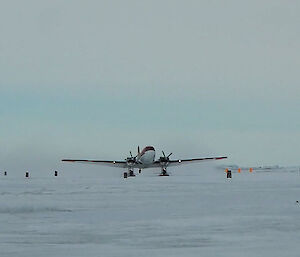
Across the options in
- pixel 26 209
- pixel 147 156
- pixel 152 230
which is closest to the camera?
pixel 152 230

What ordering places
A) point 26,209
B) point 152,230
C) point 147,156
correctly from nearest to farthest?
point 152,230 → point 26,209 → point 147,156

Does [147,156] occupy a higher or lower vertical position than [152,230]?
higher

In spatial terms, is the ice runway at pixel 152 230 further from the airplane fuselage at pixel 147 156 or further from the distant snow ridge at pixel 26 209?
the airplane fuselage at pixel 147 156

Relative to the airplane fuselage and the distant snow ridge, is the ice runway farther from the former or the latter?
the airplane fuselage

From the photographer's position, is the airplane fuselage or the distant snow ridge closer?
the distant snow ridge

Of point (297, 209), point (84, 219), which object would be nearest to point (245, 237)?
point (84, 219)

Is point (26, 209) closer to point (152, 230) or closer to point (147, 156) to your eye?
point (152, 230)

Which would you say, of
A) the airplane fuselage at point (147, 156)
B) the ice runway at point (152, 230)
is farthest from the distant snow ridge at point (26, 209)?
the airplane fuselage at point (147, 156)

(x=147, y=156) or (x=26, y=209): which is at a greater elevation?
(x=147, y=156)

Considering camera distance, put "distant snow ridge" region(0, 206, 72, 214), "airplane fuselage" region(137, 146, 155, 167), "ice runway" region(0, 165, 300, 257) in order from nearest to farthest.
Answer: "ice runway" region(0, 165, 300, 257), "distant snow ridge" region(0, 206, 72, 214), "airplane fuselage" region(137, 146, 155, 167)

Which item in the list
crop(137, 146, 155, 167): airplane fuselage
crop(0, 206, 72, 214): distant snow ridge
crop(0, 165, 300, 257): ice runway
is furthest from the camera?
crop(137, 146, 155, 167): airplane fuselage

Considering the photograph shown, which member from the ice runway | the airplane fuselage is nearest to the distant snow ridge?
the ice runway

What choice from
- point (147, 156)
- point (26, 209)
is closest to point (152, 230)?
point (26, 209)

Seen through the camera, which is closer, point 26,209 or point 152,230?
point 152,230
